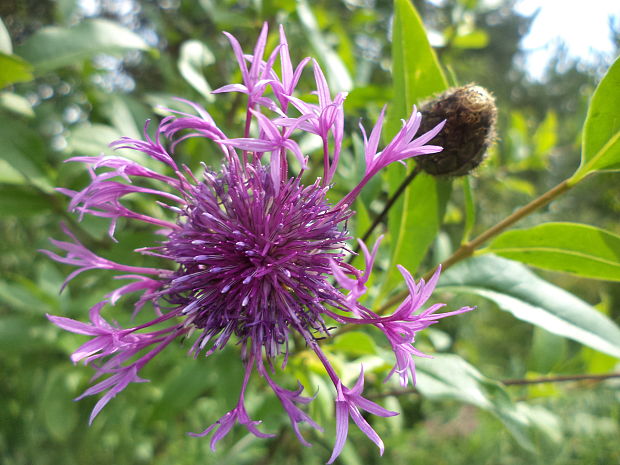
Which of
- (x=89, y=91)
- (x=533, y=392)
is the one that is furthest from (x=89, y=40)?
(x=533, y=392)

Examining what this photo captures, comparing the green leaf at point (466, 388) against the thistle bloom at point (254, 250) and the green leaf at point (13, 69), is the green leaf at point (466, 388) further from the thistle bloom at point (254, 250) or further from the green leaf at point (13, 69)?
the green leaf at point (13, 69)

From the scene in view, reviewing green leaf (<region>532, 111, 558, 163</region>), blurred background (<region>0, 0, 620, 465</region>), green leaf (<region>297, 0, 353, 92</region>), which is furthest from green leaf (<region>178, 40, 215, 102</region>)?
green leaf (<region>532, 111, 558, 163</region>)

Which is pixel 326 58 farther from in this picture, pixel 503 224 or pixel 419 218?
pixel 503 224

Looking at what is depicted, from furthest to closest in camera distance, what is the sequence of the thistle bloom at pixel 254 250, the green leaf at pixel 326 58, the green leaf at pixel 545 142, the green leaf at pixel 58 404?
1. the green leaf at pixel 545 142
2. the green leaf at pixel 58 404
3. the green leaf at pixel 326 58
4. the thistle bloom at pixel 254 250

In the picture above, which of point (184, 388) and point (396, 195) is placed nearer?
point (396, 195)

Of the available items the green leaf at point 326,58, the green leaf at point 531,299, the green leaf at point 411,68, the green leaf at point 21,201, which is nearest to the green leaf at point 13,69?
the green leaf at point 21,201

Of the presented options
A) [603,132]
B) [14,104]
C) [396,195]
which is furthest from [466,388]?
[14,104]
